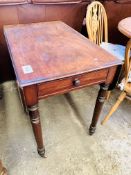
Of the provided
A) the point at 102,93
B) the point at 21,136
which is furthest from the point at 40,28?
the point at 21,136

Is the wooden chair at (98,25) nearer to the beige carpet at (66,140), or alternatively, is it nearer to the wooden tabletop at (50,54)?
the wooden tabletop at (50,54)

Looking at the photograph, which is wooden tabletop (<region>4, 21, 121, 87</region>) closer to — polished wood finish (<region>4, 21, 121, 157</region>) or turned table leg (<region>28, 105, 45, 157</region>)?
polished wood finish (<region>4, 21, 121, 157</region>)

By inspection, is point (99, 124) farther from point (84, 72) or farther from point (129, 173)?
point (84, 72)

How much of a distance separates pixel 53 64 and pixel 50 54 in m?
0.12

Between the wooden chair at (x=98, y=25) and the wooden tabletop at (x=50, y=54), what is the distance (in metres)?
0.37

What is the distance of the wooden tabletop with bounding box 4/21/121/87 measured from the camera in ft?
2.78

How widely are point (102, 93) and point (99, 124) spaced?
1.80ft

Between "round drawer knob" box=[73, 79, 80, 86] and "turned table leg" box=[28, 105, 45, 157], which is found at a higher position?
"round drawer knob" box=[73, 79, 80, 86]

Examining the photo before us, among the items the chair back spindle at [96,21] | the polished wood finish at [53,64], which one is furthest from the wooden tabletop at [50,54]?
the chair back spindle at [96,21]

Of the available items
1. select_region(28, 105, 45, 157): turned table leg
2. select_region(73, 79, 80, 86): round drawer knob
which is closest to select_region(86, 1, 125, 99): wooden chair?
select_region(73, 79, 80, 86): round drawer knob

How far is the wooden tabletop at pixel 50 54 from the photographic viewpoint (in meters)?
0.85

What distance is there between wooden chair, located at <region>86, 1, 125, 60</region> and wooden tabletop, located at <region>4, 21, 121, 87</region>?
366mm

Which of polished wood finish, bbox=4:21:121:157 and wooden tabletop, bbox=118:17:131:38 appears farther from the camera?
wooden tabletop, bbox=118:17:131:38

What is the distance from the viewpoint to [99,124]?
1.55 m
